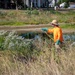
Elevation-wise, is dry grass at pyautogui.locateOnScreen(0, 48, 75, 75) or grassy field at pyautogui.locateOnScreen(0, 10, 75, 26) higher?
dry grass at pyautogui.locateOnScreen(0, 48, 75, 75)

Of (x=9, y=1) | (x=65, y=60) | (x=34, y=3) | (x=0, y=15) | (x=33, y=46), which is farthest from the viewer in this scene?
(x=34, y=3)

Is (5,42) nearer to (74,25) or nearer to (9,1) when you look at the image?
(74,25)

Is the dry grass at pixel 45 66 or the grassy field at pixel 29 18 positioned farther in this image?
the grassy field at pixel 29 18

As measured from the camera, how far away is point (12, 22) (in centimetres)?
3912

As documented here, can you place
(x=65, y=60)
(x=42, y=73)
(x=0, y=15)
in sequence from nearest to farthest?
(x=42, y=73) → (x=65, y=60) → (x=0, y=15)

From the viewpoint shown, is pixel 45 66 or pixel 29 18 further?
pixel 29 18

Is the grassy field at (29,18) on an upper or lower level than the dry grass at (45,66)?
lower

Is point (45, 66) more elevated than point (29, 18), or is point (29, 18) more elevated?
point (45, 66)

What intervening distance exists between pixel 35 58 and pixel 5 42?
3841 mm

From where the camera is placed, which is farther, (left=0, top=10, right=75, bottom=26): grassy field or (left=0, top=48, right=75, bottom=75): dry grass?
(left=0, top=10, right=75, bottom=26): grassy field

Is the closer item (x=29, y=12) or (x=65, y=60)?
(x=65, y=60)

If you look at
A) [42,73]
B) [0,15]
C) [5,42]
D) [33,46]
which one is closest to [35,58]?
[42,73]

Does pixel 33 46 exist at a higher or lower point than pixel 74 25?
higher

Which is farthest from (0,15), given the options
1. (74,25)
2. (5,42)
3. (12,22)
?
(5,42)
